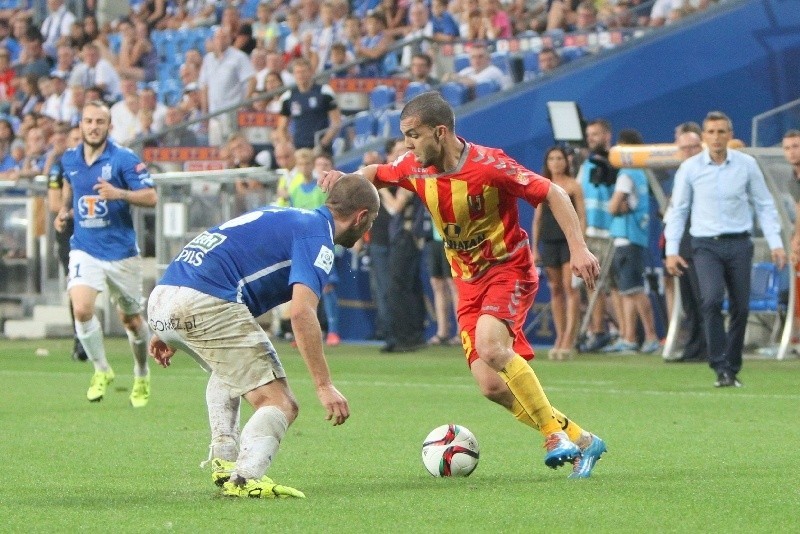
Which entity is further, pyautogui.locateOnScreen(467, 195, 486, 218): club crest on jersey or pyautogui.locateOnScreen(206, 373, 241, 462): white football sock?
pyautogui.locateOnScreen(467, 195, 486, 218): club crest on jersey

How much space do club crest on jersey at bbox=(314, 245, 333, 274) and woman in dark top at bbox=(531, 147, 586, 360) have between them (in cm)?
→ 994

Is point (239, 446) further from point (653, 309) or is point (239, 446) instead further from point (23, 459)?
point (653, 309)

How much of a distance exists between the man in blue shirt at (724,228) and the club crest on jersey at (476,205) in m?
4.89

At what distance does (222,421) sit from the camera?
7.96 meters

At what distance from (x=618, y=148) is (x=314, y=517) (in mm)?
10574

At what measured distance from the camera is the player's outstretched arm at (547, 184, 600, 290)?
7.83 m

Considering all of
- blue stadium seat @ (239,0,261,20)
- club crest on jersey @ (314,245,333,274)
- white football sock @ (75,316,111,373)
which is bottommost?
white football sock @ (75,316,111,373)

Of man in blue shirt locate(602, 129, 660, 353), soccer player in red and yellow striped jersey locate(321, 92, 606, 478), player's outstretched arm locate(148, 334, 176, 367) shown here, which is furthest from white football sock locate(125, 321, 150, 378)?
man in blue shirt locate(602, 129, 660, 353)

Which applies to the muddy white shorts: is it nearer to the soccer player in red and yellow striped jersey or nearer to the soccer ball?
the soccer player in red and yellow striped jersey

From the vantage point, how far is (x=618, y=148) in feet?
55.6

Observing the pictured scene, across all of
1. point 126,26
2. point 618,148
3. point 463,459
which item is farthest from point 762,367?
point 126,26

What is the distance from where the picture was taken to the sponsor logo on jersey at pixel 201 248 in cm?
752

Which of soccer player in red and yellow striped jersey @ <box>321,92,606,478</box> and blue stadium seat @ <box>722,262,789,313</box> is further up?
soccer player in red and yellow striped jersey @ <box>321,92,606,478</box>

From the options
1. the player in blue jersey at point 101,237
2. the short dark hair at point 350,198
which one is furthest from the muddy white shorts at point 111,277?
the short dark hair at point 350,198
